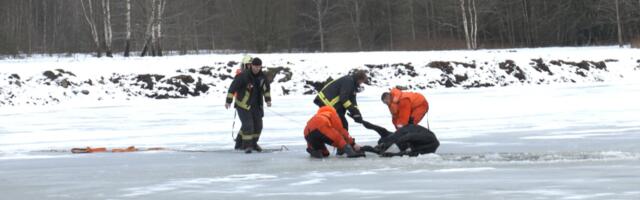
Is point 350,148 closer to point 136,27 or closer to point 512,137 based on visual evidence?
point 512,137

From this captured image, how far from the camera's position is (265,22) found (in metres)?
55.4

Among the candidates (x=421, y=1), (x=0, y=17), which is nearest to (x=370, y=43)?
(x=421, y=1)

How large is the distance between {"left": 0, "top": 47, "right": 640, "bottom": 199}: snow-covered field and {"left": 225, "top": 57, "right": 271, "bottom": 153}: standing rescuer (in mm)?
444

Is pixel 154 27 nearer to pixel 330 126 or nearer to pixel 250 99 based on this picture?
pixel 250 99

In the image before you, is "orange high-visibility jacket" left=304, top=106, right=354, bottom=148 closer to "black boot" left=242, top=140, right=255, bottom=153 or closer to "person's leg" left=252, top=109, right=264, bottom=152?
"black boot" left=242, top=140, right=255, bottom=153

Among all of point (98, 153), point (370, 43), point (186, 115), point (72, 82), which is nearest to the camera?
point (98, 153)

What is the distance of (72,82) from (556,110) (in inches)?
663

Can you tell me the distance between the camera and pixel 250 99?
43.5 feet

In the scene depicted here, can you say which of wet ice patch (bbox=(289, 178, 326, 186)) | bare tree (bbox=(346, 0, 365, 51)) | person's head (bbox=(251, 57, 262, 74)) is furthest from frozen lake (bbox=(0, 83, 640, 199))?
bare tree (bbox=(346, 0, 365, 51))

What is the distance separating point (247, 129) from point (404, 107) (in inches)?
94.7

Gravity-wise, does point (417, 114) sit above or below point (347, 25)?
below

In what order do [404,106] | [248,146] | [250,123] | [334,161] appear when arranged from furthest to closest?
[250,123]
[248,146]
[404,106]
[334,161]

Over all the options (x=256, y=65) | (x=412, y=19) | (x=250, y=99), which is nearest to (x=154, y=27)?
(x=250, y=99)

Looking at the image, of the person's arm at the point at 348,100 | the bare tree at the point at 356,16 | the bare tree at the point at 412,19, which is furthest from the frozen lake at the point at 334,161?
the bare tree at the point at 412,19
